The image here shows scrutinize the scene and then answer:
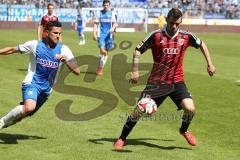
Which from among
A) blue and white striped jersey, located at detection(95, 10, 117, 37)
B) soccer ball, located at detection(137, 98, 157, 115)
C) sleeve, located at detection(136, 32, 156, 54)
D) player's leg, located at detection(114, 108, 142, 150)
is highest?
sleeve, located at detection(136, 32, 156, 54)

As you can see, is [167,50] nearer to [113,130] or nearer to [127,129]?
[127,129]

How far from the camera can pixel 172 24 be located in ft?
28.2

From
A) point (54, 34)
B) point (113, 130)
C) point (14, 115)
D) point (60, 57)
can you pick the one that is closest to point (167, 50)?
point (60, 57)

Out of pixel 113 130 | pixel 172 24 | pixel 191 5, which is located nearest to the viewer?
pixel 172 24

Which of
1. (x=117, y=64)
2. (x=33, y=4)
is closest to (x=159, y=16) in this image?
(x=33, y=4)

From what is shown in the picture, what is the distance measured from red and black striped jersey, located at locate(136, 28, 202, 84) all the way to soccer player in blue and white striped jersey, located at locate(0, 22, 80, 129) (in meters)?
1.30

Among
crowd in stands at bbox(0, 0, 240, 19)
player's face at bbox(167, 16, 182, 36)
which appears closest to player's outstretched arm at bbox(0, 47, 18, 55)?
player's face at bbox(167, 16, 182, 36)

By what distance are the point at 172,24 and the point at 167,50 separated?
475mm

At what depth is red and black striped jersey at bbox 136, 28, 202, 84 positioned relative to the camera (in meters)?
8.84

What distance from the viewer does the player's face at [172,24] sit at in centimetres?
851

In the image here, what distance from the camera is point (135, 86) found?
1612 centimetres

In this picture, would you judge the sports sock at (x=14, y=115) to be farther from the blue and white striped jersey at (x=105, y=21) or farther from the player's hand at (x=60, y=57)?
the blue and white striped jersey at (x=105, y=21)

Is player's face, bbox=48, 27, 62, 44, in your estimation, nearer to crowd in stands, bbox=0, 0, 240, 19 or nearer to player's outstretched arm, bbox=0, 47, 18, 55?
player's outstretched arm, bbox=0, 47, 18, 55

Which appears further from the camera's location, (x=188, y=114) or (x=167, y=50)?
(x=188, y=114)
